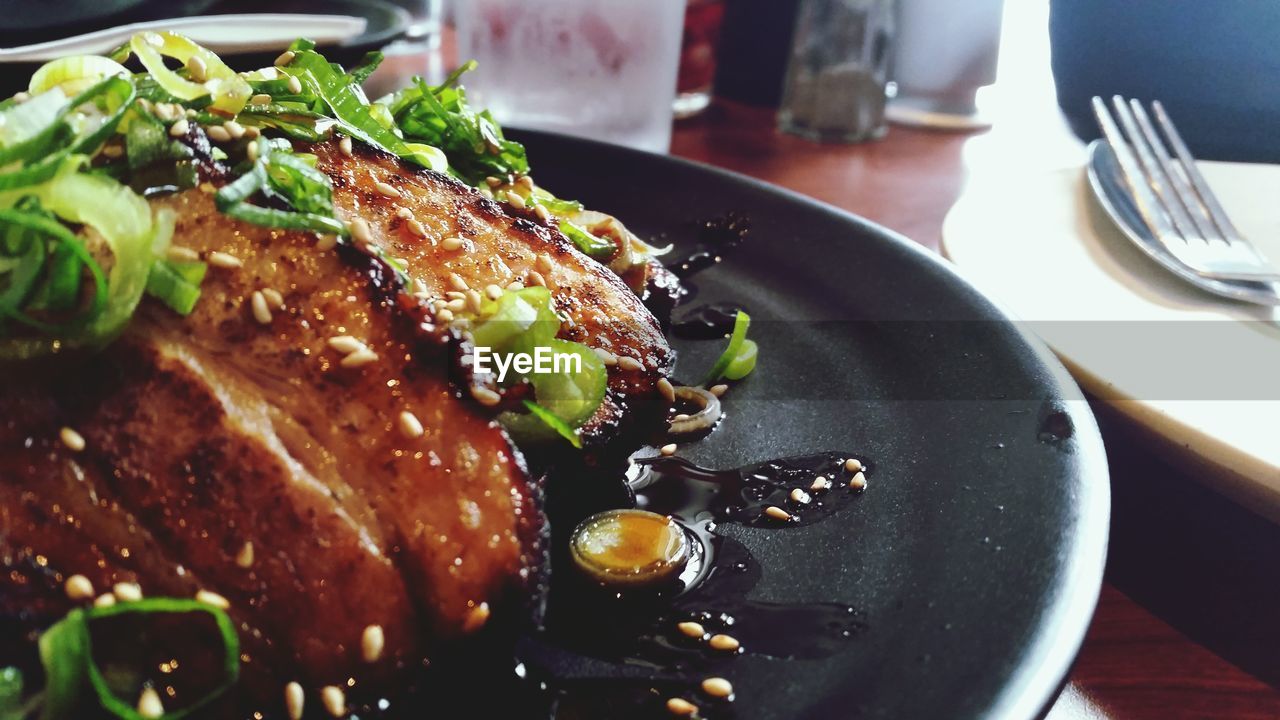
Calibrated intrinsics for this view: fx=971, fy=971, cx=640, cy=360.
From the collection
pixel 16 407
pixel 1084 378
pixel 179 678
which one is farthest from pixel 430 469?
pixel 1084 378

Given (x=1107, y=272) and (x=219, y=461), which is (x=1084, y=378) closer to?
(x=1107, y=272)

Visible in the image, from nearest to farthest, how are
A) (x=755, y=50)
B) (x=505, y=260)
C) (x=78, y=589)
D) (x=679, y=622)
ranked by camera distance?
1. (x=78, y=589)
2. (x=679, y=622)
3. (x=505, y=260)
4. (x=755, y=50)

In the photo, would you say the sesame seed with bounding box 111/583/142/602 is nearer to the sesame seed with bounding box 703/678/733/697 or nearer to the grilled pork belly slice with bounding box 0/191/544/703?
the grilled pork belly slice with bounding box 0/191/544/703

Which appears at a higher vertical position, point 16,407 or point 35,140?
point 35,140

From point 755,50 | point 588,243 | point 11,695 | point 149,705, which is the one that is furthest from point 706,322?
point 755,50

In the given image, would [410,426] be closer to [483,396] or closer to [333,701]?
[483,396]

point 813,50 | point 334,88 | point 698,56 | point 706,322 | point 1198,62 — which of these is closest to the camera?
point 334,88
